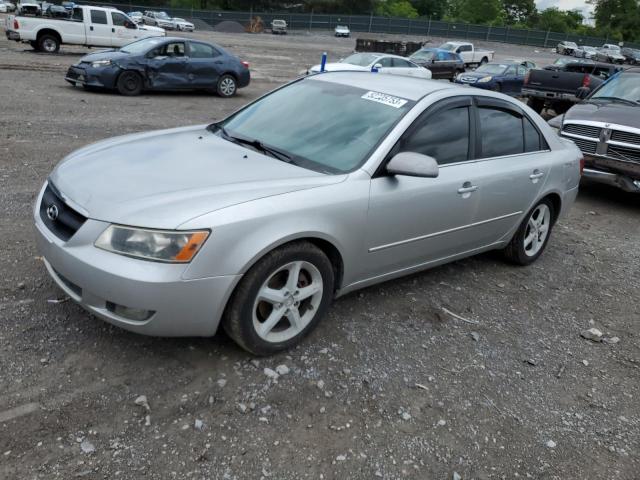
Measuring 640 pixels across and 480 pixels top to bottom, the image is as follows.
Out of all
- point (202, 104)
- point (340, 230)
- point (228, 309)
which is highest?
point (340, 230)

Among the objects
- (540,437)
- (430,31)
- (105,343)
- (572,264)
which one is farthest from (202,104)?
(430,31)

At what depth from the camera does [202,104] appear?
13438 mm

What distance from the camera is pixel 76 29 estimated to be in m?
19.5

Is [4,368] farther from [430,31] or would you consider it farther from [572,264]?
[430,31]

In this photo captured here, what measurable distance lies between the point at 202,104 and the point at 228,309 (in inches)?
443

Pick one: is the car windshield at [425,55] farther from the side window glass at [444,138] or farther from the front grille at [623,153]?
the side window glass at [444,138]

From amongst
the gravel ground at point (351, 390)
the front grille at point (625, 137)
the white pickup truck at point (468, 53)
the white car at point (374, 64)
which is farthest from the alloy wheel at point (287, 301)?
the white pickup truck at point (468, 53)

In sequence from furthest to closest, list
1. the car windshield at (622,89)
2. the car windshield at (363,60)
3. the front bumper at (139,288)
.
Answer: the car windshield at (363,60)
the car windshield at (622,89)
the front bumper at (139,288)

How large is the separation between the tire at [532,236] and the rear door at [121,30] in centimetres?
1913

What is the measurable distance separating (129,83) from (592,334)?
39.0 feet

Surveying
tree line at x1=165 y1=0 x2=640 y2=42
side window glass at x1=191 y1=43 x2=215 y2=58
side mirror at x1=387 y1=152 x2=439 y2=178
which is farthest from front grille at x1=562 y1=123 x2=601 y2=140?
tree line at x1=165 y1=0 x2=640 y2=42

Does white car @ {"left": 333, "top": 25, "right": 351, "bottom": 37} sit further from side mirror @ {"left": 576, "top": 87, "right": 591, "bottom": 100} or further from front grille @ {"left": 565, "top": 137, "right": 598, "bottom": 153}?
front grille @ {"left": 565, "top": 137, "right": 598, "bottom": 153}

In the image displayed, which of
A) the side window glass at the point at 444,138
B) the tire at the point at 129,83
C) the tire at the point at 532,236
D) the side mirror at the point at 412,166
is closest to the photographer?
the side mirror at the point at 412,166

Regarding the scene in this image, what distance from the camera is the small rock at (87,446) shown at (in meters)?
2.53
